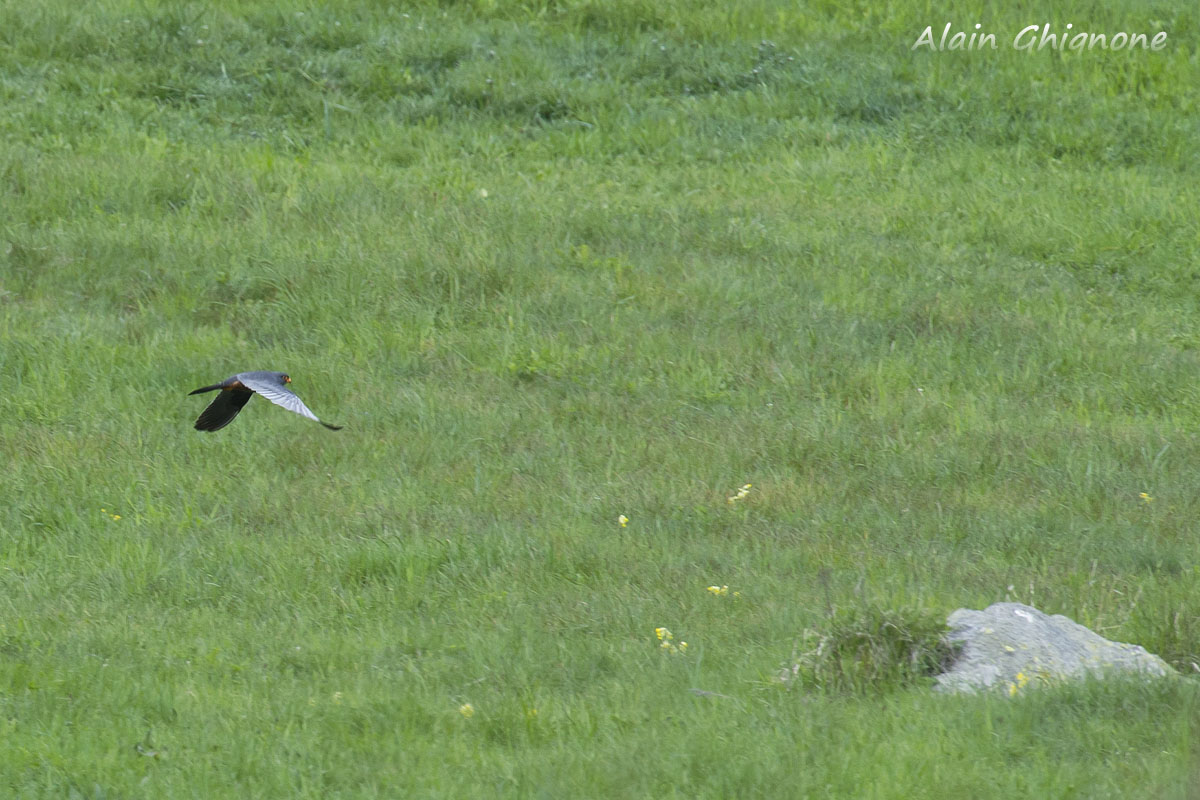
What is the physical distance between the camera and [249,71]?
41.7ft

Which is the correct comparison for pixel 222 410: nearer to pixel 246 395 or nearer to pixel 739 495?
pixel 246 395

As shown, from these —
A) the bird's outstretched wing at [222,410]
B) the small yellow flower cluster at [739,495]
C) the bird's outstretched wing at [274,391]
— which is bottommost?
the small yellow flower cluster at [739,495]

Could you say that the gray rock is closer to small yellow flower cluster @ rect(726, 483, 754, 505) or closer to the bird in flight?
small yellow flower cluster @ rect(726, 483, 754, 505)

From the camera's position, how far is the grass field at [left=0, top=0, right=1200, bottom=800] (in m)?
4.13

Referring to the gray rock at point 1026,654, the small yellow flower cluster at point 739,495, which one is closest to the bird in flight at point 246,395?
the small yellow flower cluster at point 739,495

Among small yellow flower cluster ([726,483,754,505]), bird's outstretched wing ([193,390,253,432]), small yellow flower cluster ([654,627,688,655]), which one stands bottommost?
small yellow flower cluster ([726,483,754,505])

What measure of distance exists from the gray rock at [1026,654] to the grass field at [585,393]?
145mm

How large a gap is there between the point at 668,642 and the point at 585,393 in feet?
9.85

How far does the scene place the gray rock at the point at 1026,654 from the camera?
4375 millimetres

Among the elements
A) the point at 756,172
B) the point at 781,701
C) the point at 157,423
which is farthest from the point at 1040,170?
the point at 781,701

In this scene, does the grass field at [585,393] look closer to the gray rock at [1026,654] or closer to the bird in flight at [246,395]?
the gray rock at [1026,654]

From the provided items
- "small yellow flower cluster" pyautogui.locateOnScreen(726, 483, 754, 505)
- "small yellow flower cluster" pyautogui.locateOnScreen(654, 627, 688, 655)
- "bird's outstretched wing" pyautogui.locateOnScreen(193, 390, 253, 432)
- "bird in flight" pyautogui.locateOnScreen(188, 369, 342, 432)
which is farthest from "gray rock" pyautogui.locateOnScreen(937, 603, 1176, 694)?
"bird's outstretched wing" pyautogui.locateOnScreen(193, 390, 253, 432)

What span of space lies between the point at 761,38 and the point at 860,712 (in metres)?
10.9

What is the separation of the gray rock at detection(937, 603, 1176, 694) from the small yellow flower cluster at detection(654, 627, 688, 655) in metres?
0.89
